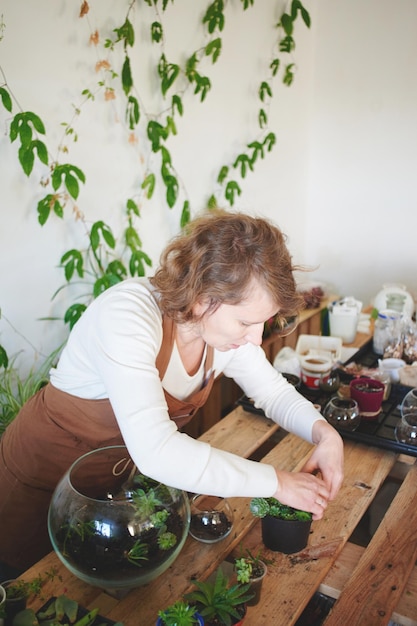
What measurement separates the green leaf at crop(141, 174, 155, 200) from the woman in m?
1.24

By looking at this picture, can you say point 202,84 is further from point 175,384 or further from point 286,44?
point 175,384

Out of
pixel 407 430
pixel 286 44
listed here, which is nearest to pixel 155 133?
pixel 286 44

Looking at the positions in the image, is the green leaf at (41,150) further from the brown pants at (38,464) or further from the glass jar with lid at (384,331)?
the glass jar with lid at (384,331)

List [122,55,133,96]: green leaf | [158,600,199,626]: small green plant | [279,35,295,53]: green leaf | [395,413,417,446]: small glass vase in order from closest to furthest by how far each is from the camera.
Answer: [158,600,199,626]: small green plant, [395,413,417,446]: small glass vase, [122,55,133,96]: green leaf, [279,35,295,53]: green leaf

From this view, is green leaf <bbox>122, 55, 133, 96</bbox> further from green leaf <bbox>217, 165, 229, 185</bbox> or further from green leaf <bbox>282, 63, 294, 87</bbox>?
green leaf <bbox>282, 63, 294, 87</bbox>

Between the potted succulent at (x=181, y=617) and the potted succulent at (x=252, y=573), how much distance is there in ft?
0.50

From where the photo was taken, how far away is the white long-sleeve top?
1056mm

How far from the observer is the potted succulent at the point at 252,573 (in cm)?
101

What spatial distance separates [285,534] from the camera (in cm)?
111

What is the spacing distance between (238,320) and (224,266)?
0.12 metres

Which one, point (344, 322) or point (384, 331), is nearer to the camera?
point (384, 331)

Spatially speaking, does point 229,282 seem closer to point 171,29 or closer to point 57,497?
point 57,497

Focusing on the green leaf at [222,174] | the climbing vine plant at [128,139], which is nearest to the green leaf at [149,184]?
the climbing vine plant at [128,139]

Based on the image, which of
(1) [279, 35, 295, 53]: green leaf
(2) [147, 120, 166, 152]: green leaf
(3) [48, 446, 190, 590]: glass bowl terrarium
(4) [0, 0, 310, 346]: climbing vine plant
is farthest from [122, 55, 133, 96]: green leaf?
(3) [48, 446, 190, 590]: glass bowl terrarium
